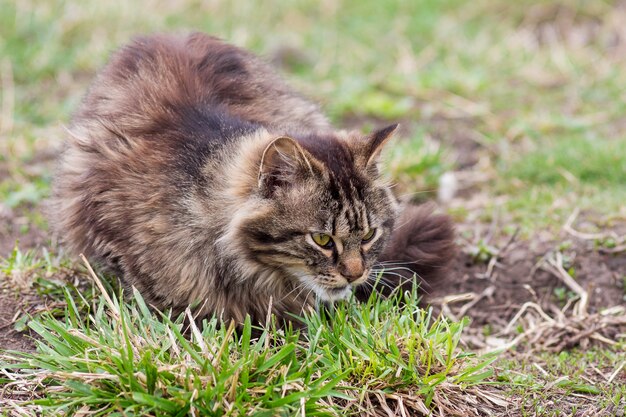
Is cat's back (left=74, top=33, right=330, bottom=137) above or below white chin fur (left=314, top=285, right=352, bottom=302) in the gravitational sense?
above

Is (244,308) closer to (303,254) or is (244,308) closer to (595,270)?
(303,254)

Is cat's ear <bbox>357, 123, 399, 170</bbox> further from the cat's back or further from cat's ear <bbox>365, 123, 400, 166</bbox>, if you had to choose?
the cat's back

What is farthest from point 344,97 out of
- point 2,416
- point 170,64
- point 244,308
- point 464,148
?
point 2,416

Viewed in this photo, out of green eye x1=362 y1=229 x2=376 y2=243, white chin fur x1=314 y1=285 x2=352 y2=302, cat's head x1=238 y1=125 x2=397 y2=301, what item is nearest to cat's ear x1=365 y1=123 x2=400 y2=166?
cat's head x1=238 y1=125 x2=397 y2=301

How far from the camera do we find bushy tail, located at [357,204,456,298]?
393 cm

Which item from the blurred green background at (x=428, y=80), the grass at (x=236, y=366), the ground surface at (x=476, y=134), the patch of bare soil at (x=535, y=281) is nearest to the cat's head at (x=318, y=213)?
the grass at (x=236, y=366)

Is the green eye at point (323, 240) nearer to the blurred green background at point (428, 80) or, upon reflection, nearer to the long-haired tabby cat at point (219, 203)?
the long-haired tabby cat at point (219, 203)

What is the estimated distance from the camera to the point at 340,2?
31.8 ft

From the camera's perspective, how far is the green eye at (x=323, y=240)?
130 inches

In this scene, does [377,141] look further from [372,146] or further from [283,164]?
[283,164]

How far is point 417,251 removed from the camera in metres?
4.01

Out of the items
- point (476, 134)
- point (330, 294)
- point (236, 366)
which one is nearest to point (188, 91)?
point (330, 294)

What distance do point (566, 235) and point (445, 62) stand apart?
12.5ft

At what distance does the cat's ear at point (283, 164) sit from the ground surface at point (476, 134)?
116 cm
